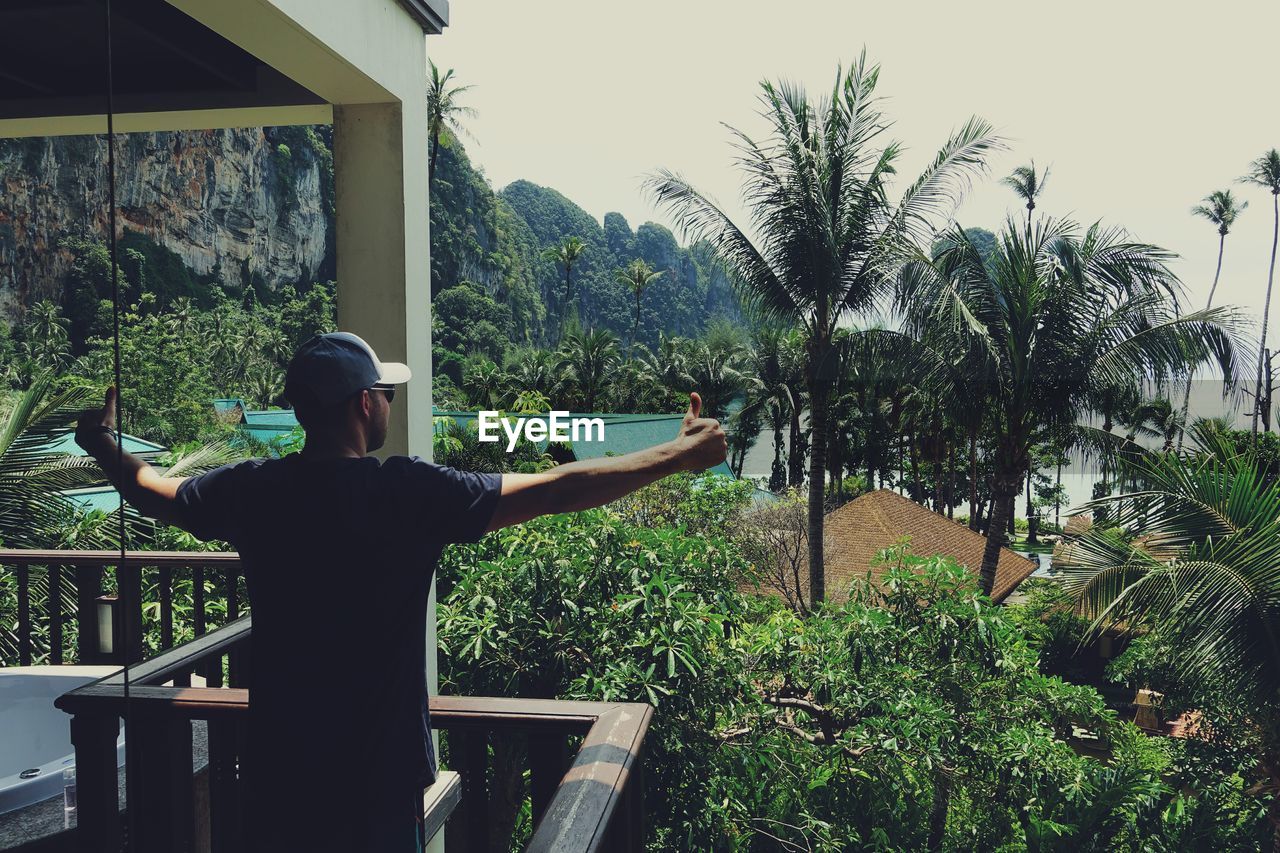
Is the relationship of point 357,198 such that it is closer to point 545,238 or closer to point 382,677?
point 382,677

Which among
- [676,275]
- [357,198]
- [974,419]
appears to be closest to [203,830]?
[357,198]

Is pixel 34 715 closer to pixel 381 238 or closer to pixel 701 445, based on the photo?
pixel 381 238

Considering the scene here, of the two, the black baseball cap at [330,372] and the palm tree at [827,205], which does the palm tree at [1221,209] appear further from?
the black baseball cap at [330,372]

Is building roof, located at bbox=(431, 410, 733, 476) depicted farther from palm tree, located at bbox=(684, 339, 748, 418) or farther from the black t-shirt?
the black t-shirt

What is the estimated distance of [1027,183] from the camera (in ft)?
159

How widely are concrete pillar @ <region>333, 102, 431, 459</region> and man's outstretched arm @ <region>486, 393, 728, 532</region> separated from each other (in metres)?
1.76

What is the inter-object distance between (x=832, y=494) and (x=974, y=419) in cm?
1715

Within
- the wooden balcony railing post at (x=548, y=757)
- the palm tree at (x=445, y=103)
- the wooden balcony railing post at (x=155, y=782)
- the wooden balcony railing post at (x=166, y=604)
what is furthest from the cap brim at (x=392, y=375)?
the palm tree at (x=445, y=103)

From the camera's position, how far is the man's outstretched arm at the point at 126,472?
1452mm

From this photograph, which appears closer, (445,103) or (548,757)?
(548,757)

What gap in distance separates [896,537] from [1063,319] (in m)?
7.19

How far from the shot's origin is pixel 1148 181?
2569 inches

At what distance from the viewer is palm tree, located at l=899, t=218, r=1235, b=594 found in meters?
14.2

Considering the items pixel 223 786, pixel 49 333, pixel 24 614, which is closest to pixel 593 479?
pixel 223 786
